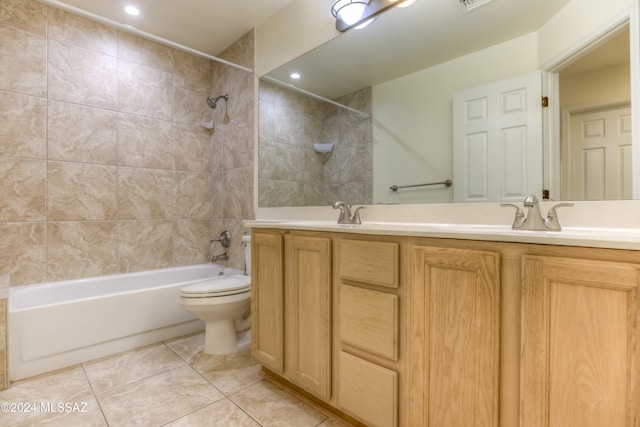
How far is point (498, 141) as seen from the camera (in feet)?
4.27

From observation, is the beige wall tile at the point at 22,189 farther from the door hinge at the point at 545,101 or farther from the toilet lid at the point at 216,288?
the door hinge at the point at 545,101

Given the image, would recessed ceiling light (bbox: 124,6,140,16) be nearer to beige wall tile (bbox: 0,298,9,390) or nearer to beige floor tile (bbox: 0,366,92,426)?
beige wall tile (bbox: 0,298,9,390)

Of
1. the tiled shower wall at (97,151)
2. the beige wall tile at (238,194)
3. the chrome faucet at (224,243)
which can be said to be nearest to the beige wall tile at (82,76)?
the tiled shower wall at (97,151)

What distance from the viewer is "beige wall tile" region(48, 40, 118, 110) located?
7.30 feet

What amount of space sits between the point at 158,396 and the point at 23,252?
1493 mm

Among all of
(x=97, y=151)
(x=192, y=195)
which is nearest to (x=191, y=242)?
(x=192, y=195)

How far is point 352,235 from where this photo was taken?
124 centimetres

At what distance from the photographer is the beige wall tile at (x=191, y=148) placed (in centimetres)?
282

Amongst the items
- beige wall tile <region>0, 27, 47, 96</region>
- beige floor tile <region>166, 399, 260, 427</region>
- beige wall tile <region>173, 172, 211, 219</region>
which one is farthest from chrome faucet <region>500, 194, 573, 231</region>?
beige wall tile <region>0, 27, 47, 96</region>

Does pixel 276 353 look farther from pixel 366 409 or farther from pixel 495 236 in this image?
pixel 495 236

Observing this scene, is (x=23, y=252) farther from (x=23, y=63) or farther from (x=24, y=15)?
(x=24, y=15)

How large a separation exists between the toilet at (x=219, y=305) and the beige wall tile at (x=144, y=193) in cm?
101

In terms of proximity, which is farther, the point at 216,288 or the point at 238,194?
the point at 238,194

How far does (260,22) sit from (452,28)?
160 cm
